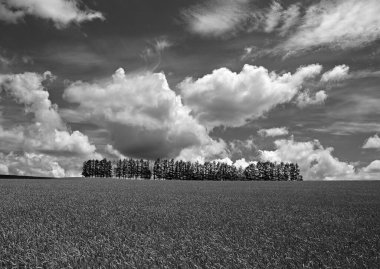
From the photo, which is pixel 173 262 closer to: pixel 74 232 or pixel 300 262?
pixel 300 262

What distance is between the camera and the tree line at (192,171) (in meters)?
165

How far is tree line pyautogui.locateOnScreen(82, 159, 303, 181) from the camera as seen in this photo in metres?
165

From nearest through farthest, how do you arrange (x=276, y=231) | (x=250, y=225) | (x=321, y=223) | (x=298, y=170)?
(x=276, y=231)
(x=250, y=225)
(x=321, y=223)
(x=298, y=170)

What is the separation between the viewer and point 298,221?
15.6 metres

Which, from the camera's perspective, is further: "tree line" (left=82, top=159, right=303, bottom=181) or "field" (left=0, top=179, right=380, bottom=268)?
"tree line" (left=82, top=159, right=303, bottom=181)

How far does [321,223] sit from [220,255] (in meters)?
8.14

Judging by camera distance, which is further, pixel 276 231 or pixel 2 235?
pixel 276 231

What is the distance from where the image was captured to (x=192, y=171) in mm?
172500

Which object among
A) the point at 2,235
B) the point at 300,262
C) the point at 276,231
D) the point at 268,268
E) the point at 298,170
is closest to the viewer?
the point at 268,268

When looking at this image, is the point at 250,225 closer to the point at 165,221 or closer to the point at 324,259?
the point at 165,221

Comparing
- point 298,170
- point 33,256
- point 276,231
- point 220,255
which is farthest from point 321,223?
point 298,170

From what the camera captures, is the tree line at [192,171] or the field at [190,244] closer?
the field at [190,244]

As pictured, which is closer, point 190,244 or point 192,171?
point 190,244

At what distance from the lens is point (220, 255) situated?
29.2 ft
